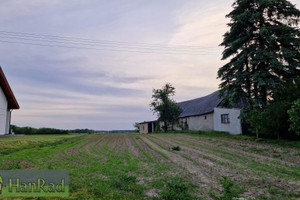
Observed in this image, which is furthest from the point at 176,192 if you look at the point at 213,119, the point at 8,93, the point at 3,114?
the point at 213,119

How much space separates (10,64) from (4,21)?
371 cm

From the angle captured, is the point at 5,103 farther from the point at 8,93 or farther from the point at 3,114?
the point at 3,114

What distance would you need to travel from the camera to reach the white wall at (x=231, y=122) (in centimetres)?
2369

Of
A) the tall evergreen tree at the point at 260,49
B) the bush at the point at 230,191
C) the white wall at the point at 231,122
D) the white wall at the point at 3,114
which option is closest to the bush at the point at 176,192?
the bush at the point at 230,191

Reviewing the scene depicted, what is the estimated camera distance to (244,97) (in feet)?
60.2

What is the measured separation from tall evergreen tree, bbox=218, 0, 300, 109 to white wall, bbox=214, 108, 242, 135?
4697 millimetres

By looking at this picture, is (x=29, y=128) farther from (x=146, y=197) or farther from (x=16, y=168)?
(x=146, y=197)

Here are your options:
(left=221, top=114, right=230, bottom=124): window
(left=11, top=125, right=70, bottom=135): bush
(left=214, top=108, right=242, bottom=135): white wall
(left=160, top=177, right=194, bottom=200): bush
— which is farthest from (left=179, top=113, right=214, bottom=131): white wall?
(left=160, top=177, right=194, bottom=200): bush

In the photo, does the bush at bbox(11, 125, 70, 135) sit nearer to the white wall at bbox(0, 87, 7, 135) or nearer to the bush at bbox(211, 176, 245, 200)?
the white wall at bbox(0, 87, 7, 135)

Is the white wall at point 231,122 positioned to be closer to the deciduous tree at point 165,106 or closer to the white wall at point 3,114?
the deciduous tree at point 165,106

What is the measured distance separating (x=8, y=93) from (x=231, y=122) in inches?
1017

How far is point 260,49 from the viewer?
1678 cm

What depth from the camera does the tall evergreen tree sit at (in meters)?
16.5

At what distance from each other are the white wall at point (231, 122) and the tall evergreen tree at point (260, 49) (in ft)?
15.4
